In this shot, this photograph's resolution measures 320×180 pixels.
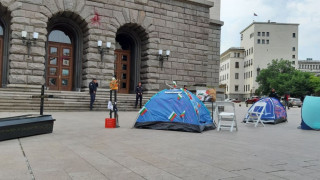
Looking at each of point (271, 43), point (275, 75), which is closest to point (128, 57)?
point (275, 75)

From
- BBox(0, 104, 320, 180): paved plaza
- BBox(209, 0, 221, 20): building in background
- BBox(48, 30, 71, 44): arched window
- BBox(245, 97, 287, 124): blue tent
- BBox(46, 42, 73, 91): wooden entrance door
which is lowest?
BBox(0, 104, 320, 180): paved plaza

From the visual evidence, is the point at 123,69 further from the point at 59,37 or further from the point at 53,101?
the point at 53,101

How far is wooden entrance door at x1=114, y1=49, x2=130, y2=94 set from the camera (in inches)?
937

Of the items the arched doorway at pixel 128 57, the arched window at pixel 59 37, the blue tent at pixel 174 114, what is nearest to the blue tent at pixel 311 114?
the blue tent at pixel 174 114

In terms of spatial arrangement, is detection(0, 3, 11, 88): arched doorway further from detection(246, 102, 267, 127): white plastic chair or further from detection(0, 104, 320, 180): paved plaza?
detection(246, 102, 267, 127): white plastic chair

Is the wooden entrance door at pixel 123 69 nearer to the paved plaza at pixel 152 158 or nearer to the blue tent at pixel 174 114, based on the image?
the blue tent at pixel 174 114

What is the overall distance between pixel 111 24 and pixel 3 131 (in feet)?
49.3

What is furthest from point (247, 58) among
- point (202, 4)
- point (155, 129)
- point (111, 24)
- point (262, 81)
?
point (155, 129)

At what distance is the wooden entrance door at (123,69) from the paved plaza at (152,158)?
1608 centimetres

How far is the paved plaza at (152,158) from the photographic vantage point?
4383 mm

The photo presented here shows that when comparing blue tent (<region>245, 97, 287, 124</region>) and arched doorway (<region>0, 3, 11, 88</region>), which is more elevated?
arched doorway (<region>0, 3, 11, 88</region>)

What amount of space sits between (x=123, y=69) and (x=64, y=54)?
4.52 metres

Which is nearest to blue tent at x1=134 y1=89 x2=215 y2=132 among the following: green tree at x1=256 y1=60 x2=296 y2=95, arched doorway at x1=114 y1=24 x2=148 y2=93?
arched doorway at x1=114 y1=24 x2=148 y2=93

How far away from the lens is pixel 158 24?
22828 millimetres
